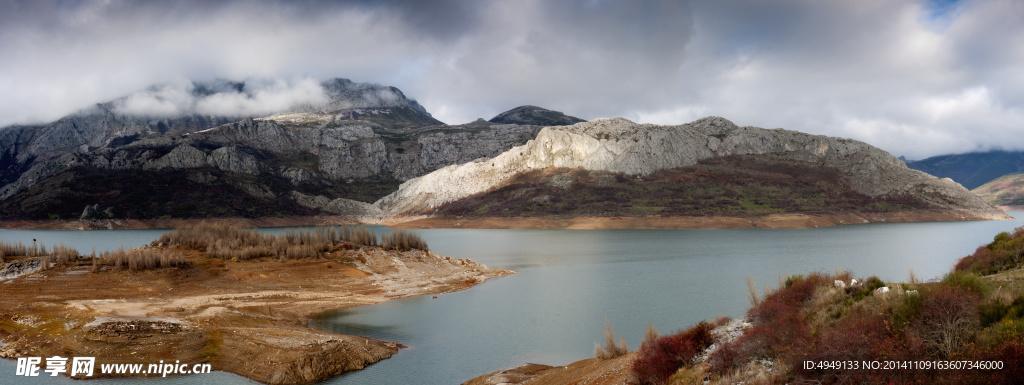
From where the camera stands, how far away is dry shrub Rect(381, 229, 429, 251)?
46378 mm

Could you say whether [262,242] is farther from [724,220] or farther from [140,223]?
[140,223]

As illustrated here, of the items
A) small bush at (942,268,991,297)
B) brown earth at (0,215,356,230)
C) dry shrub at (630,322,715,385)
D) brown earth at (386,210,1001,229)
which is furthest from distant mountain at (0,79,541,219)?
small bush at (942,268,991,297)

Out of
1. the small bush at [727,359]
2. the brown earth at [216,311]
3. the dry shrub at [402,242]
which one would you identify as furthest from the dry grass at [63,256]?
the small bush at [727,359]

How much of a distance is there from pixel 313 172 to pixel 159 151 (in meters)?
43.0

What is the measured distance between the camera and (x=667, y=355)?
1281 centimetres

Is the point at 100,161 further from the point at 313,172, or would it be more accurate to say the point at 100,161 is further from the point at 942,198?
Answer: the point at 942,198

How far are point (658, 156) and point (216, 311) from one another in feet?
441

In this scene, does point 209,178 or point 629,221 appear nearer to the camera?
point 629,221

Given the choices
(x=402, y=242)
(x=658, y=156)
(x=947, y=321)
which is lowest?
(x=402, y=242)

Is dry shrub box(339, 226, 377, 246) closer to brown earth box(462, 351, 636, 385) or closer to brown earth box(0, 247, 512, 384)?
brown earth box(0, 247, 512, 384)

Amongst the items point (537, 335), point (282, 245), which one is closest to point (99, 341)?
point (537, 335)

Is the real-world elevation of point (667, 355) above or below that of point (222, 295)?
above

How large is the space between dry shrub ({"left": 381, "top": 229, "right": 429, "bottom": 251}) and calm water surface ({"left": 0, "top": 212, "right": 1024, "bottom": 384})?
28.7 ft

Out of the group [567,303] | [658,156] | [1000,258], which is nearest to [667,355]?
[1000,258]
